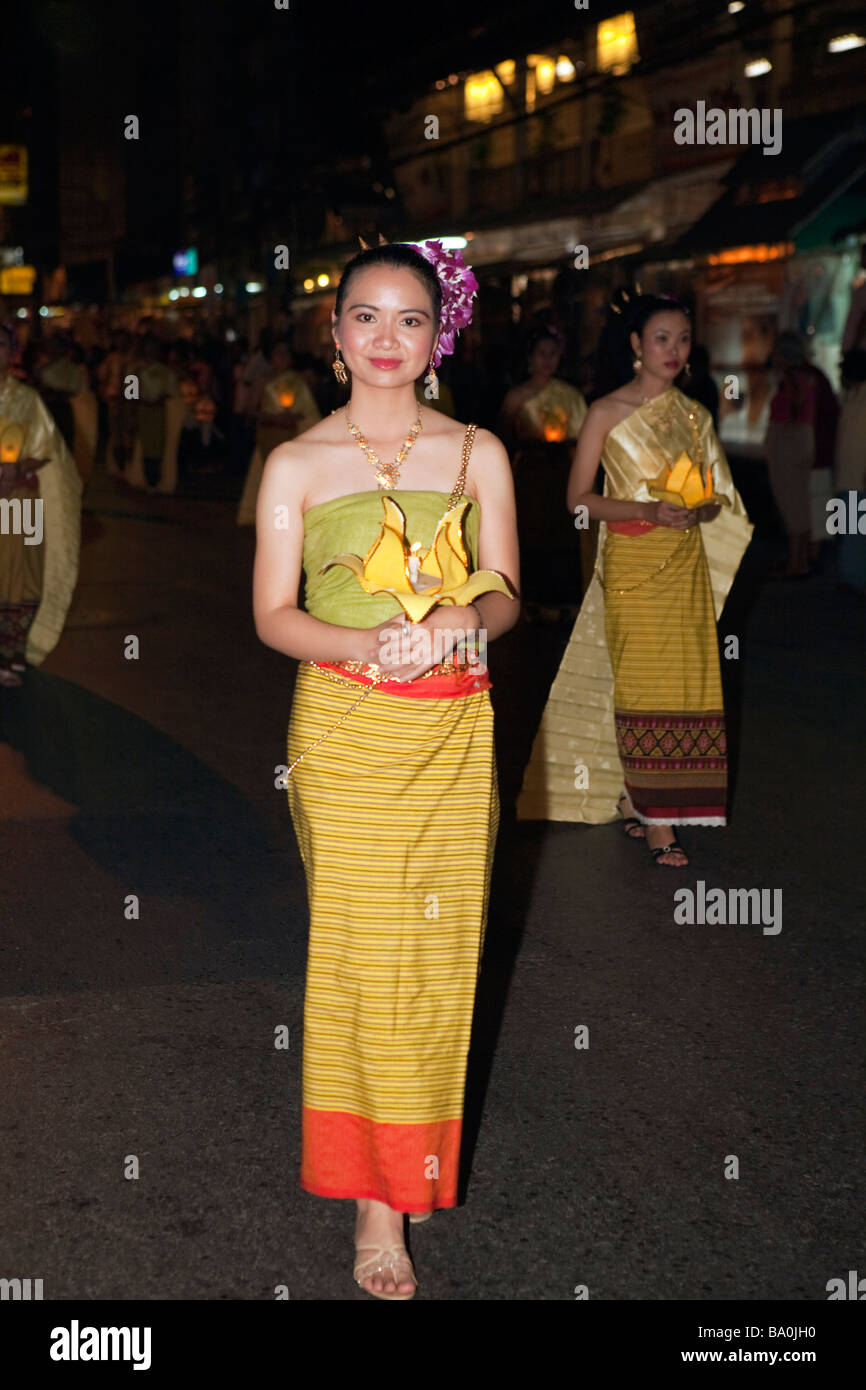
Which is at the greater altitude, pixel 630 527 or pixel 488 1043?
pixel 630 527

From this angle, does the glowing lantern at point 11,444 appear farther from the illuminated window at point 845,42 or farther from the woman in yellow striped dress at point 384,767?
the illuminated window at point 845,42

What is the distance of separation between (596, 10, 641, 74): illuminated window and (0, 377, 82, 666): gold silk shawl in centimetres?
1948

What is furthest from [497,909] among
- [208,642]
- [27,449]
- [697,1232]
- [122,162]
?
[122,162]

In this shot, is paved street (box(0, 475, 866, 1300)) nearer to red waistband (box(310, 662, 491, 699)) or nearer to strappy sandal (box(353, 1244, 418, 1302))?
strappy sandal (box(353, 1244, 418, 1302))

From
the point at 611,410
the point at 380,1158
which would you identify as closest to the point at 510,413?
the point at 611,410

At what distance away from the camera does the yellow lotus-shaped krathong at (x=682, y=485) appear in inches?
229

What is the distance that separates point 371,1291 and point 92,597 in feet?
32.3

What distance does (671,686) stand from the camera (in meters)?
5.97

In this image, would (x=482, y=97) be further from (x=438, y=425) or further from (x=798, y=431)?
(x=438, y=425)

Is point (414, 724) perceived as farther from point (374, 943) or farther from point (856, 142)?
point (856, 142)

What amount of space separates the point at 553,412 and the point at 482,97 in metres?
24.2

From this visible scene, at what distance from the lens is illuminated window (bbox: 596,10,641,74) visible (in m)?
26.5

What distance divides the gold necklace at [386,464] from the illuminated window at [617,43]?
24.6 metres

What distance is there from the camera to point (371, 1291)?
119 inches
